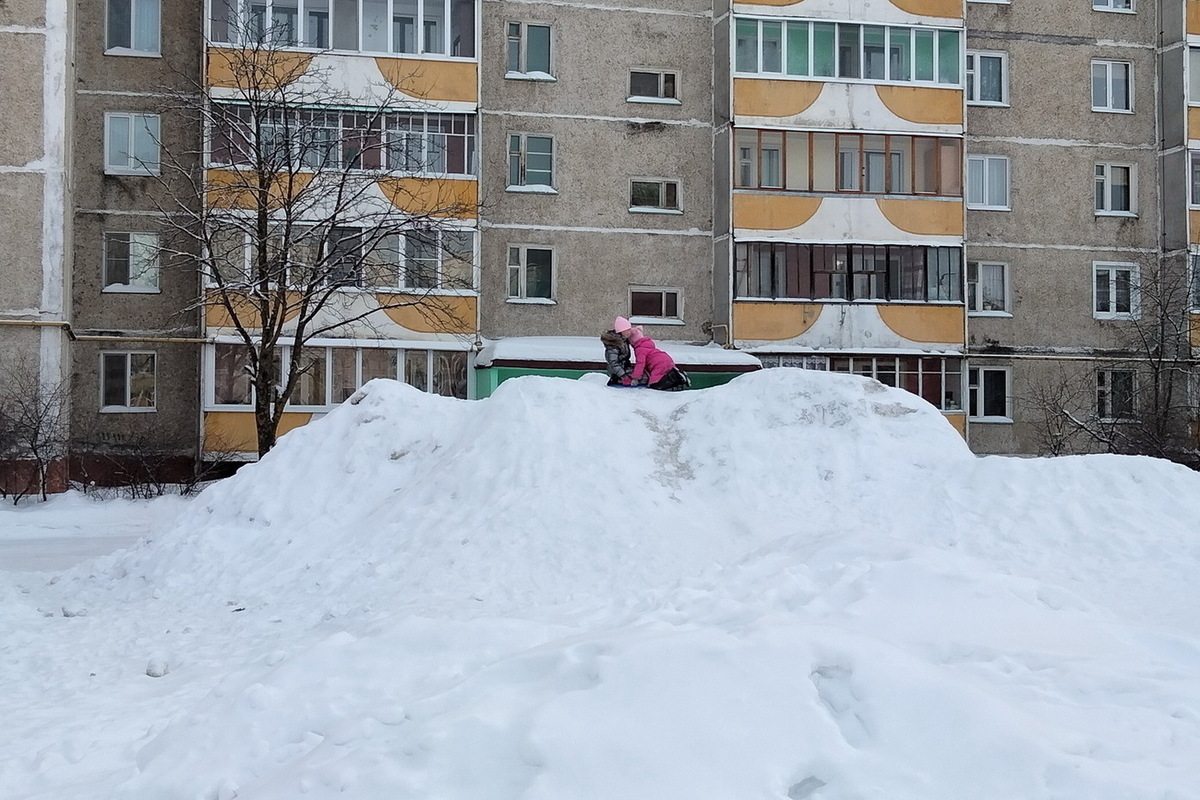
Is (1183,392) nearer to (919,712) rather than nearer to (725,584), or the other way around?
(725,584)

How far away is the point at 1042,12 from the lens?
2786 centimetres

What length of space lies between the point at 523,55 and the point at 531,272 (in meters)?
4.81

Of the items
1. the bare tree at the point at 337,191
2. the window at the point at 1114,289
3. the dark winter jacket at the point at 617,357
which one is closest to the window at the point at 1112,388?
the window at the point at 1114,289

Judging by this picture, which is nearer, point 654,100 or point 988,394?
point 654,100

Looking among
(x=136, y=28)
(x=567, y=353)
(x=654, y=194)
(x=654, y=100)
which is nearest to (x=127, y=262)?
(x=136, y=28)

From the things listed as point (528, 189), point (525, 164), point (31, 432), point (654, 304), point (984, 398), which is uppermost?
point (525, 164)

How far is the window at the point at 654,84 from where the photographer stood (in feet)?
85.4

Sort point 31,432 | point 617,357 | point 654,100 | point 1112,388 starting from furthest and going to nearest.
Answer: point 1112,388 < point 654,100 < point 31,432 < point 617,357

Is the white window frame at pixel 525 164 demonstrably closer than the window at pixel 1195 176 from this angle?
Yes

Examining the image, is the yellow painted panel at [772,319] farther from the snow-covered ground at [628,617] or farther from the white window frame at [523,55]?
the snow-covered ground at [628,617]

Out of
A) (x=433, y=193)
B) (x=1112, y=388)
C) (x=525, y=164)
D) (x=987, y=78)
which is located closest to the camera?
(x=433, y=193)

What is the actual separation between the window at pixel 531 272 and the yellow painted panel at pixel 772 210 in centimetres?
418

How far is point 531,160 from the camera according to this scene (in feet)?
83.4

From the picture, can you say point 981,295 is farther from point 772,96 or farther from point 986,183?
point 772,96
